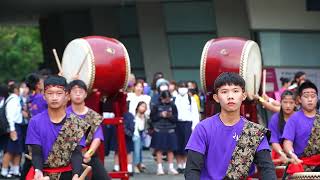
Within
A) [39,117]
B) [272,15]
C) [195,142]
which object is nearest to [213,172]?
[195,142]

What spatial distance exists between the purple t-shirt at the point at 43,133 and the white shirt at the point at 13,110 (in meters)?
7.34

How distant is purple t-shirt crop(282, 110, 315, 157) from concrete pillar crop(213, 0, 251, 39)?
55.7 ft

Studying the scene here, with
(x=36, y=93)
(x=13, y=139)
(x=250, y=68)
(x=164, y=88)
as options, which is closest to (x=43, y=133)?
(x=250, y=68)

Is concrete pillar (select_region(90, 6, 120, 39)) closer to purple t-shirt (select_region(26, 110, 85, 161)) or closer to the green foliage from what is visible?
purple t-shirt (select_region(26, 110, 85, 161))

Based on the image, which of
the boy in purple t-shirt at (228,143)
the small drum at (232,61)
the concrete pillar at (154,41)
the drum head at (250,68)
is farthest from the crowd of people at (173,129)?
the concrete pillar at (154,41)

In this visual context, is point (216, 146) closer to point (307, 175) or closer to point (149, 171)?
point (307, 175)

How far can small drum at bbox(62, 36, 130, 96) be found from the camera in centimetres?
1199

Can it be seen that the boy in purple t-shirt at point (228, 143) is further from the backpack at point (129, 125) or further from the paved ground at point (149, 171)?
the backpack at point (129, 125)

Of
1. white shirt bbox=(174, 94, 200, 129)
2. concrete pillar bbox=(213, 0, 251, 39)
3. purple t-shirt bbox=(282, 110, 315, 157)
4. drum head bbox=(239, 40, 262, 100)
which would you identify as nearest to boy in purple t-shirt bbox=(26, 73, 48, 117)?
drum head bbox=(239, 40, 262, 100)

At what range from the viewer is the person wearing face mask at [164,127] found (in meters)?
15.7

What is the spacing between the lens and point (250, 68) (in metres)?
11.7

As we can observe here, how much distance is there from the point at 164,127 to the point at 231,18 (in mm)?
10797

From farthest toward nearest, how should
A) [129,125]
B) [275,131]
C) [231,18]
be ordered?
[231,18] < [129,125] < [275,131]

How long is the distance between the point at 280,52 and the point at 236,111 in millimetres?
19244
